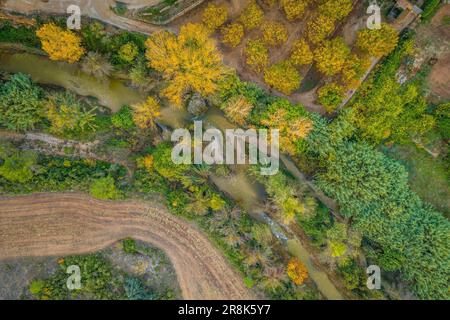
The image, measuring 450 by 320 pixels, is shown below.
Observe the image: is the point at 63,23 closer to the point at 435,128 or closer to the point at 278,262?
the point at 278,262

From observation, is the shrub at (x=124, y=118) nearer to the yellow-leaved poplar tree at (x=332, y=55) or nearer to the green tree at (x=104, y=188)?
the green tree at (x=104, y=188)

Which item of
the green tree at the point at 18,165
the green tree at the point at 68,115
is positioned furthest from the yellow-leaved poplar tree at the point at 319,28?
the green tree at the point at 18,165

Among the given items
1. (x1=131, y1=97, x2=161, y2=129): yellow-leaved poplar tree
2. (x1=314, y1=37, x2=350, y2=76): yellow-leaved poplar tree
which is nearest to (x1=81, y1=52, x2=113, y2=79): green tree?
(x1=131, y1=97, x2=161, y2=129): yellow-leaved poplar tree

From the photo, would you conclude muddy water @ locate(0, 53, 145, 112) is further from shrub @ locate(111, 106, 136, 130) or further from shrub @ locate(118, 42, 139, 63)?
shrub @ locate(118, 42, 139, 63)

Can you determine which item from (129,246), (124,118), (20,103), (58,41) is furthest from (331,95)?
(20,103)

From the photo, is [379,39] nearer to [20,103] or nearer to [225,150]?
[225,150]
